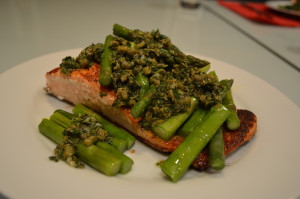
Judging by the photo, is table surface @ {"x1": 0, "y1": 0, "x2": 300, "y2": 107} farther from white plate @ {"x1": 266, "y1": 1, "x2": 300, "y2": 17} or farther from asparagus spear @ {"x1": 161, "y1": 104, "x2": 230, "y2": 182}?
asparagus spear @ {"x1": 161, "y1": 104, "x2": 230, "y2": 182}

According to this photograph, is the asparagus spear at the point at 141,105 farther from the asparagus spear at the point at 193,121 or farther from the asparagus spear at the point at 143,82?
the asparagus spear at the point at 193,121

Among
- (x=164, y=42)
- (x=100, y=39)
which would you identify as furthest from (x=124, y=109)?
(x=100, y=39)

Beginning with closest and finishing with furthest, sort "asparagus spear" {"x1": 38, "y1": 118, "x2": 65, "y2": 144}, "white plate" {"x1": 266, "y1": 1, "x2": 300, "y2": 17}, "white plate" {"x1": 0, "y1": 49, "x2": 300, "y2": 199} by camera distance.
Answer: "white plate" {"x1": 0, "y1": 49, "x2": 300, "y2": 199} → "asparagus spear" {"x1": 38, "y1": 118, "x2": 65, "y2": 144} → "white plate" {"x1": 266, "y1": 1, "x2": 300, "y2": 17}

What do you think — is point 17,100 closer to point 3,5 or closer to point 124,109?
point 124,109

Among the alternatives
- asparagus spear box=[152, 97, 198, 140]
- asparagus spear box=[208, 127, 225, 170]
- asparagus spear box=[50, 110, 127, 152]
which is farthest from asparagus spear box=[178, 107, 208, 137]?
Result: asparagus spear box=[50, 110, 127, 152]

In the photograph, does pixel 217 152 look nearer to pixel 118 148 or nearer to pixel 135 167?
pixel 135 167
